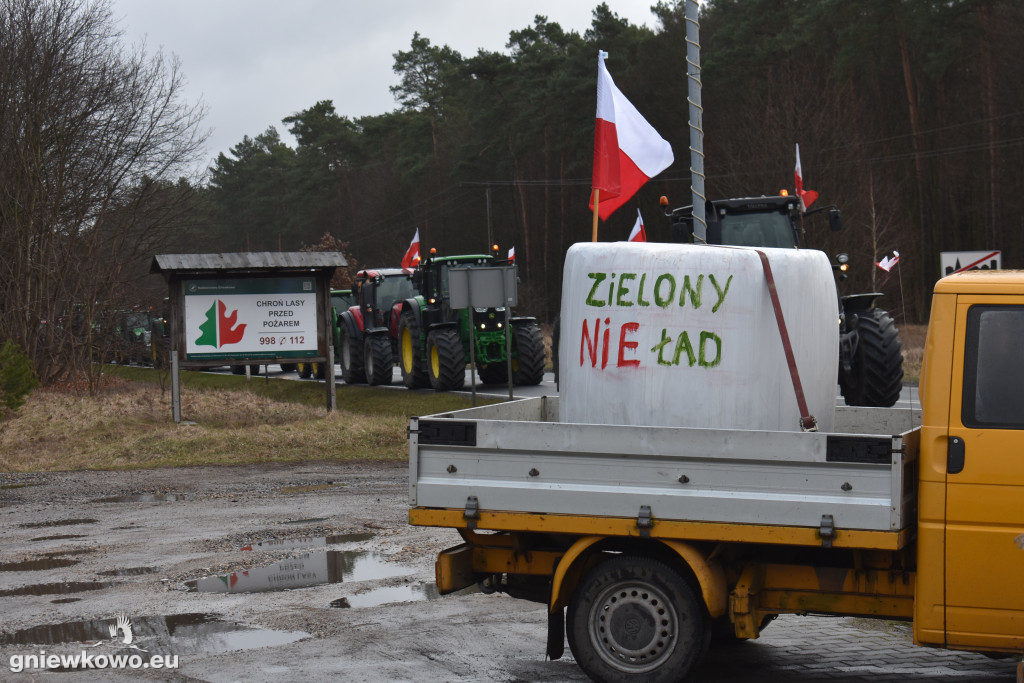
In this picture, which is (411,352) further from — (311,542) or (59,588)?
(59,588)

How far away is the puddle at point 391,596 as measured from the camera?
26.7 ft

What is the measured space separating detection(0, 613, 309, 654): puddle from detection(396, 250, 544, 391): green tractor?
51.1 ft

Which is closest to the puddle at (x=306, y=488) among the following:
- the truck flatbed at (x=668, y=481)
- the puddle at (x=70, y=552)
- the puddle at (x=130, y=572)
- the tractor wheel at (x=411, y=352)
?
the puddle at (x=70, y=552)

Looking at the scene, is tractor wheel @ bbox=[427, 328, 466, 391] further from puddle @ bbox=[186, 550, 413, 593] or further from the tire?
puddle @ bbox=[186, 550, 413, 593]

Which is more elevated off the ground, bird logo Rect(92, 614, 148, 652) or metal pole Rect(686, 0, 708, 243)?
metal pole Rect(686, 0, 708, 243)

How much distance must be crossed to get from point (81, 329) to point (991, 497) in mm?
25012

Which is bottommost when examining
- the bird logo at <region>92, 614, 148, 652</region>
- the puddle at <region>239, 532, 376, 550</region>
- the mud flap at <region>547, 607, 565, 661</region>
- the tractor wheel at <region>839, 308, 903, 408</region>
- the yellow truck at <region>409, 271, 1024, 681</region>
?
the bird logo at <region>92, 614, 148, 652</region>

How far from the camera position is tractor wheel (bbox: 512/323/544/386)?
24.0 m

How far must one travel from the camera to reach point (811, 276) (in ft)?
20.7

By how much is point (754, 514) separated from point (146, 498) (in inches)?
369

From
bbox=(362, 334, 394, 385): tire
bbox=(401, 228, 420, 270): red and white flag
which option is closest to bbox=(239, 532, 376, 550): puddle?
bbox=(362, 334, 394, 385): tire

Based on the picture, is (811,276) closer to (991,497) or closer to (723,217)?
(991,497)

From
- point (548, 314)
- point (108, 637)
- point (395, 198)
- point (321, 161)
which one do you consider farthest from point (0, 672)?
point (321, 161)

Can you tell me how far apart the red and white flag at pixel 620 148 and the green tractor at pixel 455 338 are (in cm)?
1009
